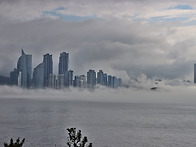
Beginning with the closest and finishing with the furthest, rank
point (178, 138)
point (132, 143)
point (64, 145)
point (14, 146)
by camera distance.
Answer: point (14, 146) → point (64, 145) → point (132, 143) → point (178, 138)

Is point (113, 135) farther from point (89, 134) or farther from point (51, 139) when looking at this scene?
point (51, 139)

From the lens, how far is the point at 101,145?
7181cm

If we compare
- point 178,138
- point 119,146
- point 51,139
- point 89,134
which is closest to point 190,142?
point 178,138

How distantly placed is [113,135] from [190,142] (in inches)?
785

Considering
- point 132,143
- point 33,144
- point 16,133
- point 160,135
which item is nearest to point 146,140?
point 132,143

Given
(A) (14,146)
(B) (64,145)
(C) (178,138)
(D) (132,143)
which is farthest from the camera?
(C) (178,138)

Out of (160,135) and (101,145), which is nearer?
(101,145)

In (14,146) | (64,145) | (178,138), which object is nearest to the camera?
(14,146)

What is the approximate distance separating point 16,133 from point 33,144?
19.8 m

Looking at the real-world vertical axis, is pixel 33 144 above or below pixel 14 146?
below

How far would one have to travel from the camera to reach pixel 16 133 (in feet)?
294

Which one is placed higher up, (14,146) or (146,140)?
(14,146)

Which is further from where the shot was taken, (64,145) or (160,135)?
(160,135)

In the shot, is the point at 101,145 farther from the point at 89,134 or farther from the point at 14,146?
the point at 14,146
